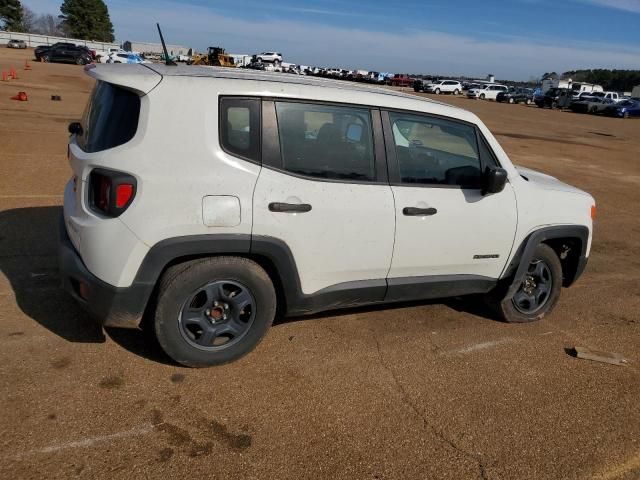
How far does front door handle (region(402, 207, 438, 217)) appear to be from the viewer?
3.68 metres

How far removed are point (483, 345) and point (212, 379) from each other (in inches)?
82.2

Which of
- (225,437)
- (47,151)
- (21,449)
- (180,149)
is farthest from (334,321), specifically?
(47,151)

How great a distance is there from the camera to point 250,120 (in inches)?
128

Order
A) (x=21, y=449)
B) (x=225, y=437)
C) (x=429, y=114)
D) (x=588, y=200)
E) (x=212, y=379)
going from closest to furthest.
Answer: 1. (x=21, y=449)
2. (x=225, y=437)
3. (x=212, y=379)
4. (x=429, y=114)
5. (x=588, y=200)

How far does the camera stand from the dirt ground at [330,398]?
272 cm

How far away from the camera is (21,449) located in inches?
103

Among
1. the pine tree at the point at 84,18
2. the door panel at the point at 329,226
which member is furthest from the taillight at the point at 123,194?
the pine tree at the point at 84,18

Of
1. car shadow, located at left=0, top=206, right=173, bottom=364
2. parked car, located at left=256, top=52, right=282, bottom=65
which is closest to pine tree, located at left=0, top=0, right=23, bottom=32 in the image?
parked car, located at left=256, top=52, right=282, bottom=65

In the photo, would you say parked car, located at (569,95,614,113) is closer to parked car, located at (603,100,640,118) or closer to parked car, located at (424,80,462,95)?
parked car, located at (603,100,640,118)

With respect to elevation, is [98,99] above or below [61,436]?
Result: above

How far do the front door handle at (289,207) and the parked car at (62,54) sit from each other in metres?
51.6

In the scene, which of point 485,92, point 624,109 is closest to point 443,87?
point 485,92

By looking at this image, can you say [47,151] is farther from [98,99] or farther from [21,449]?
[21,449]

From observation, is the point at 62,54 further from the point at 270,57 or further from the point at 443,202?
the point at 443,202
